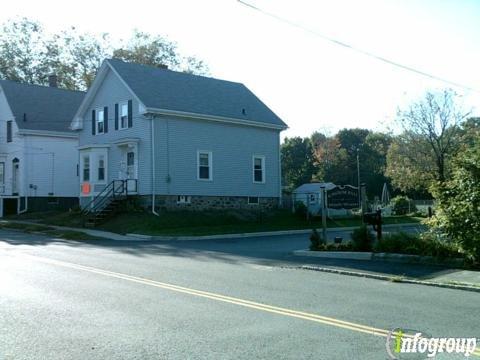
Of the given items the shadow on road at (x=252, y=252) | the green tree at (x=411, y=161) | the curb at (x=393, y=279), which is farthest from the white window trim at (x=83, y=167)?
the green tree at (x=411, y=161)

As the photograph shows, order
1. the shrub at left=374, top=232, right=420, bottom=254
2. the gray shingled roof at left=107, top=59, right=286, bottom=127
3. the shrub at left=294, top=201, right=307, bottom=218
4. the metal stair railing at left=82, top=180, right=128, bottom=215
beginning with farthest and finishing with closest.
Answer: the shrub at left=294, top=201, right=307, bottom=218 → the gray shingled roof at left=107, top=59, right=286, bottom=127 → the metal stair railing at left=82, top=180, right=128, bottom=215 → the shrub at left=374, top=232, right=420, bottom=254

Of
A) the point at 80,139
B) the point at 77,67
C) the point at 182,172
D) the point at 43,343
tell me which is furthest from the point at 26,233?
the point at 77,67

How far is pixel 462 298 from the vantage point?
9891 millimetres

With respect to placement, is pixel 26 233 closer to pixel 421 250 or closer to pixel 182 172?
pixel 182 172

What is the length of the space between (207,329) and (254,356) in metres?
1.36

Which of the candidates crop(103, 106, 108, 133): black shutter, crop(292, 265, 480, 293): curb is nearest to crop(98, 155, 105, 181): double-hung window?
crop(103, 106, 108, 133): black shutter

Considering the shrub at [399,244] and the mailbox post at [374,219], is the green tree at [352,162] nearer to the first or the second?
the mailbox post at [374,219]

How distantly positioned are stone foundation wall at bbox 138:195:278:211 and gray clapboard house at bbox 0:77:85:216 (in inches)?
525

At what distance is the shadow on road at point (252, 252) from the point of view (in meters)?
13.2

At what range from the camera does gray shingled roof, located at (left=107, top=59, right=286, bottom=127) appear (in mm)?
32219

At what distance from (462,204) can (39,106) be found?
36.1 m

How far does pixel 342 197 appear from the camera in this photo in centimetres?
1766

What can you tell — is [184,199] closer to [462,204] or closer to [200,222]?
[200,222]

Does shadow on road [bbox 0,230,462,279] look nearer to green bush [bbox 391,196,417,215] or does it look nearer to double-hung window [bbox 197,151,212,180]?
double-hung window [bbox 197,151,212,180]
